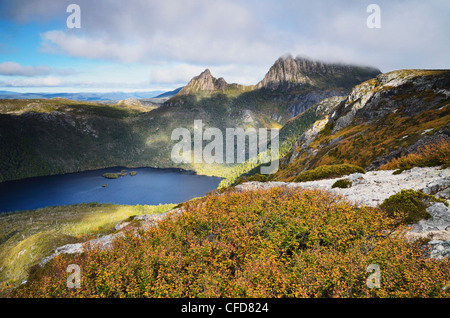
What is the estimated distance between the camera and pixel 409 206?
57.8ft

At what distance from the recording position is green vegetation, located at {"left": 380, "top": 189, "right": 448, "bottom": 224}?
16.8 metres

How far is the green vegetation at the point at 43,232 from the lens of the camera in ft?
259

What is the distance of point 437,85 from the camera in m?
79.8

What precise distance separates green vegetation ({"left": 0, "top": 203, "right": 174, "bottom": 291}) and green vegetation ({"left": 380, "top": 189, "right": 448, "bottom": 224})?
170 feet

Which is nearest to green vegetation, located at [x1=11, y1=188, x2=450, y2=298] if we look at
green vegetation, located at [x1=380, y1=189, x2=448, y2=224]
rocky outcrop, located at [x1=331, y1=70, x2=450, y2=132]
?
green vegetation, located at [x1=380, y1=189, x2=448, y2=224]

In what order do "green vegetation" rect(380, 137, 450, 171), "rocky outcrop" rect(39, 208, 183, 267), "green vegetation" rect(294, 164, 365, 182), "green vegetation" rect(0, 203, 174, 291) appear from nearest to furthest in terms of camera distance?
"green vegetation" rect(380, 137, 450, 171), "rocky outcrop" rect(39, 208, 183, 267), "green vegetation" rect(294, 164, 365, 182), "green vegetation" rect(0, 203, 174, 291)

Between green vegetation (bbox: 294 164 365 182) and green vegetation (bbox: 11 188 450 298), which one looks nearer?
green vegetation (bbox: 11 188 450 298)

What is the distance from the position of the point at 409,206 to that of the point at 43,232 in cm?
13613

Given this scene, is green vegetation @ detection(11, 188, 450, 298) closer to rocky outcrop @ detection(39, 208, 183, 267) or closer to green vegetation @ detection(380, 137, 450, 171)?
rocky outcrop @ detection(39, 208, 183, 267)
